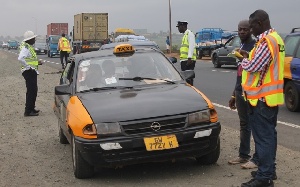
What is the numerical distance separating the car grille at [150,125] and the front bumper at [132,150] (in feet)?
0.23

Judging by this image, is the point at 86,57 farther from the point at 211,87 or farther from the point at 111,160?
the point at 211,87

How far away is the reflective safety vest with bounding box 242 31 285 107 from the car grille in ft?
2.93

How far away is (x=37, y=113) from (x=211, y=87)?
686cm

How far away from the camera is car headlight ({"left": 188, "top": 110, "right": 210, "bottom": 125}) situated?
222 inches

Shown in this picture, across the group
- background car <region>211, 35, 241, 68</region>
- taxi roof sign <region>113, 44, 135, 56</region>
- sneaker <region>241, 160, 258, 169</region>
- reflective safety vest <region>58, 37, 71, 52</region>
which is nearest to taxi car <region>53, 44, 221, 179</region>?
sneaker <region>241, 160, 258, 169</region>

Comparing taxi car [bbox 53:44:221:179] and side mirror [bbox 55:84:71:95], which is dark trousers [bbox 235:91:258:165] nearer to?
taxi car [bbox 53:44:221:179]

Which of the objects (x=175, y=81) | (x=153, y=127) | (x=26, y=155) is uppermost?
(x=175, y=81)

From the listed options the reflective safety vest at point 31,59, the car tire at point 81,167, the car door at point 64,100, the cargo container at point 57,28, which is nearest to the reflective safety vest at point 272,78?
the car tire at point 81,167

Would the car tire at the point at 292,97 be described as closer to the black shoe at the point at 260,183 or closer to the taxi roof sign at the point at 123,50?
the taxi roof sign at the point at 123,50

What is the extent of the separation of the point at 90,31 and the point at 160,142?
35.3 meters

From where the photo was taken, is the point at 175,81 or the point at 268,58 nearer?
the point at 268,58

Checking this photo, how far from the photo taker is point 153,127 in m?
5.51

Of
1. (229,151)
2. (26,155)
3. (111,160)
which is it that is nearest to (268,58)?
(111,160)

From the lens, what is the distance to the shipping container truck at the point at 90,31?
129ft
